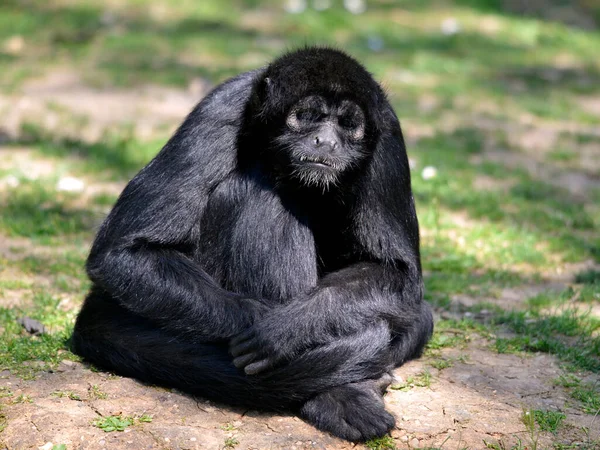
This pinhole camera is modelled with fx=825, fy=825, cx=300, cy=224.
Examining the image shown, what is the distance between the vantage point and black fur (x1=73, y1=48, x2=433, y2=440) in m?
4.88

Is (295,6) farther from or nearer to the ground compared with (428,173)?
farther from the ground

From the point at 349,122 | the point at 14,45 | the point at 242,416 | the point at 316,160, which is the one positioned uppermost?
the point at 349,122

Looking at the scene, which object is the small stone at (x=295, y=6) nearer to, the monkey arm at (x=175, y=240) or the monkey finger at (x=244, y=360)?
the monkey arm at (x=175, y=240)

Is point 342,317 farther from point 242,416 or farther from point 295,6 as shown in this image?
point 295,6

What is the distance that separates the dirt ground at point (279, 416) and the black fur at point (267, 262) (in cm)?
14

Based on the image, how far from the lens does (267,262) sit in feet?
16.7

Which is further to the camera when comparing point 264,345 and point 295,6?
point 295,6

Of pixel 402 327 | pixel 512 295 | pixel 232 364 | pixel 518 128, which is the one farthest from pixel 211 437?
pixel 518 128

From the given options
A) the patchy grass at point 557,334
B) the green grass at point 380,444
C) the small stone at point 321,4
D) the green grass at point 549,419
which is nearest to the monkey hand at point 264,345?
the green grass at point 380,444

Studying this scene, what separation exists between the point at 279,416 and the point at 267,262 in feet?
3.05

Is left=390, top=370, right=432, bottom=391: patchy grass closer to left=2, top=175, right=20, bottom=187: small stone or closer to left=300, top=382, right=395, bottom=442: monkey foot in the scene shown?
left=300, top=382, right=395, bottom=442: monkey foot

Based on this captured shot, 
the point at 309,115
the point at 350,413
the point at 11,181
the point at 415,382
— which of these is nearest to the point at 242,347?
the point at 350,413

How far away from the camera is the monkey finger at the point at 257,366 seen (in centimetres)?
479

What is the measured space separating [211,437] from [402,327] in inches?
59.3
